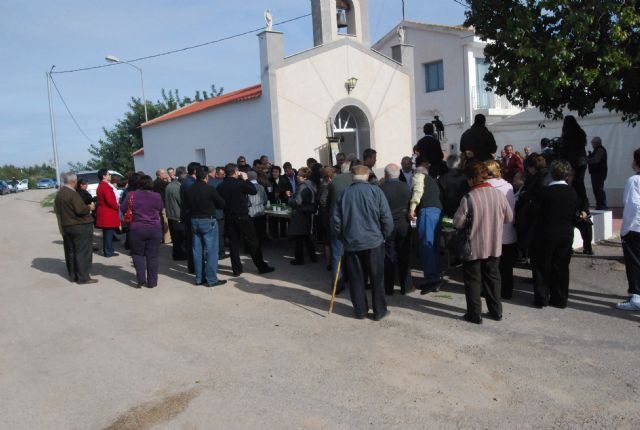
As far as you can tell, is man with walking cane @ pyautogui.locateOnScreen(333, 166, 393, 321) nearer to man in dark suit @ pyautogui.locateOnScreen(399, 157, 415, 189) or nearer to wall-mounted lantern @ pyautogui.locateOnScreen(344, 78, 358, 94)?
man in dark suit @ pyautogui.locateOnScreen(399, 157, 415, 189)

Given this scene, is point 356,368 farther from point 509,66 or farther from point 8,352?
point 509,66

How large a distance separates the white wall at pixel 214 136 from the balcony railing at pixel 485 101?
12799mm

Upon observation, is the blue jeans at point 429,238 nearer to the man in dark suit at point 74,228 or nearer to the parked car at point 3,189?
the man in dark suit at point 74,228

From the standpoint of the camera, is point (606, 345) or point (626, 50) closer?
point (606, 345)

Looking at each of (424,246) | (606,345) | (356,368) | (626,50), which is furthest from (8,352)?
(626,50)

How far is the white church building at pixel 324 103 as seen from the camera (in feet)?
51.2

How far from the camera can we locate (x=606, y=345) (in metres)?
5.27

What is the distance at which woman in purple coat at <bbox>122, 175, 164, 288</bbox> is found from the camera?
27.8ft

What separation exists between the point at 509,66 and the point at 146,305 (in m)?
6.52

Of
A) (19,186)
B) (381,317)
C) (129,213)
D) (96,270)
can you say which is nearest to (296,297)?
(381,317)

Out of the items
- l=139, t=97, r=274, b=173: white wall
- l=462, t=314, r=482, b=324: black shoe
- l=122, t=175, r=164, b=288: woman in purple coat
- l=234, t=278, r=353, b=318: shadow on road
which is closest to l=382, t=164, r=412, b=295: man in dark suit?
l=234, t=278, r=353, b=318: shadow on road

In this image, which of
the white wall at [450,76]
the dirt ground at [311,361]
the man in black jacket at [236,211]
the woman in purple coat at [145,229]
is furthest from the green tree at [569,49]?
the white wall at [450,76]

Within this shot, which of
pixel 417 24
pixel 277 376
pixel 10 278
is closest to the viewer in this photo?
pixel 277 376

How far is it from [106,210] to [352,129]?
8.80 m
